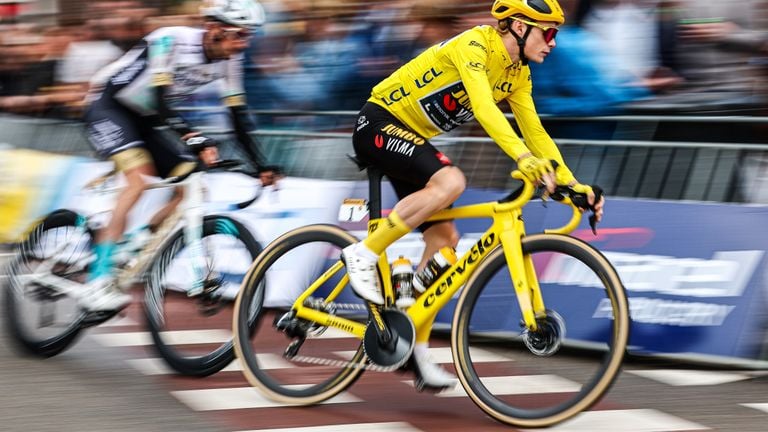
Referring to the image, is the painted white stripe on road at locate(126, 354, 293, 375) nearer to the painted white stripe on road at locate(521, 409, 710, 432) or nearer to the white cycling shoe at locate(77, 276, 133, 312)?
the white cycling shoe at locate(77, 276, 133, 312)

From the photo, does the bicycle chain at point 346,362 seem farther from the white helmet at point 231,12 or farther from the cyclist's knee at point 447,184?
the white helmet at point 231,12

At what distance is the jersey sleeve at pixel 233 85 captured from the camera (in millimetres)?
7184

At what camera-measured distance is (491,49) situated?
5.71m

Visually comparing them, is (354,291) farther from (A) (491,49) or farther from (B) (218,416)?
(A) (491,49)

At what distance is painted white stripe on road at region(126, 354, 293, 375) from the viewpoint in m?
6.26

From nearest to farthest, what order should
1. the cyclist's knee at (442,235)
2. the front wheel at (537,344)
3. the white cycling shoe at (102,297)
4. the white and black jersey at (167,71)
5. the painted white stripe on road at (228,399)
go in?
the front wheel at (537,344) → the cyclist's knee at (442,235) → the painted white stripe on road at (228,399) → the white and black jersey at (167,71) → the white cycling shoe at (102,297)

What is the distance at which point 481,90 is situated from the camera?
556cm

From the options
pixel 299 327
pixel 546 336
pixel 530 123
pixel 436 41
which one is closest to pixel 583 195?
pixel 546 336

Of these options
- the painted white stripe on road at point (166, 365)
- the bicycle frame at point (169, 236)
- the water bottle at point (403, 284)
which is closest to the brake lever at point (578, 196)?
the water bottle at point (403, 284)

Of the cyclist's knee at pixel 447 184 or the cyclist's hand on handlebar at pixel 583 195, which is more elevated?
the cyclist's hand on handlebar at pixel 583 195

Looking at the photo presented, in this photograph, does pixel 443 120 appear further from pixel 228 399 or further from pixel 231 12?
pixel 228 399

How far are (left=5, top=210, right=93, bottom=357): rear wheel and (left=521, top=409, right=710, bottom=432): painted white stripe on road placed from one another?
3033 mm

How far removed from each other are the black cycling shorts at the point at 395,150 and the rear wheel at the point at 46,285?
2.08 metres

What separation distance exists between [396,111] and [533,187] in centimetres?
86
